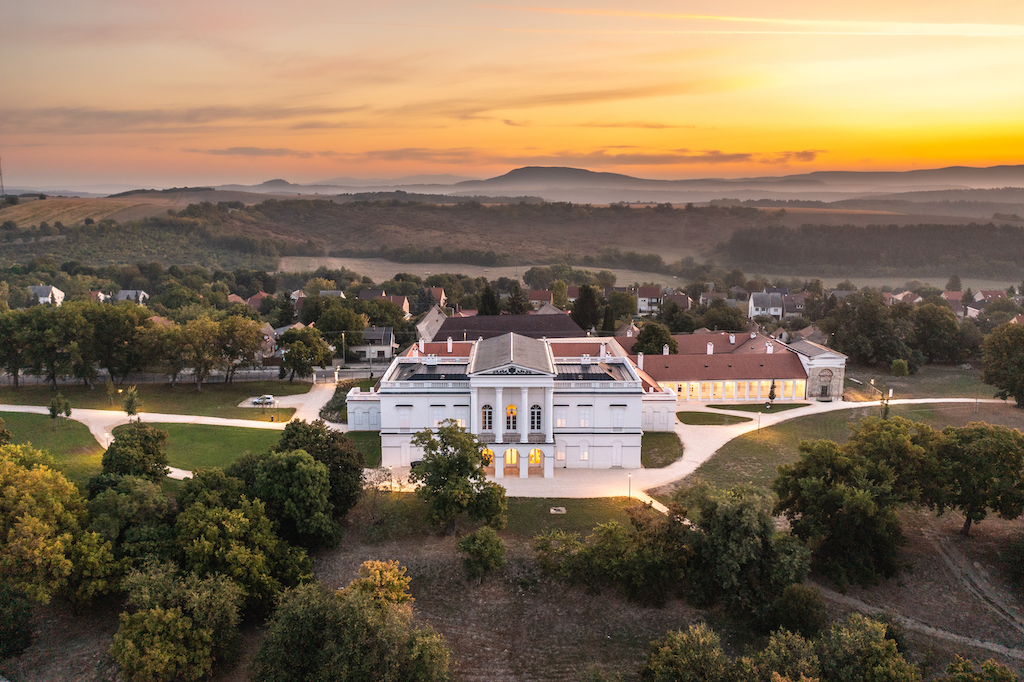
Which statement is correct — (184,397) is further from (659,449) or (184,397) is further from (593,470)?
(659,449)

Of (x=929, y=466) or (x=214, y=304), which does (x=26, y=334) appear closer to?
(x=214, y=304)

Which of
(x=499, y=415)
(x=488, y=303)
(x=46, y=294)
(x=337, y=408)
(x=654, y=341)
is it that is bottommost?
(x=337, y=408)

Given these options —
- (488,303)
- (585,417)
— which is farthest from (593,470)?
(488,303)

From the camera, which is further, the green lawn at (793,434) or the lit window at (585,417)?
the lit window at (585,417)

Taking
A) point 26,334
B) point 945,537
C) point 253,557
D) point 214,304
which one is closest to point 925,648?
point 945,537

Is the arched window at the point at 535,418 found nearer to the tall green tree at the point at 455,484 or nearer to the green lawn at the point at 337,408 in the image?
the tall green tree at the point at 455,484

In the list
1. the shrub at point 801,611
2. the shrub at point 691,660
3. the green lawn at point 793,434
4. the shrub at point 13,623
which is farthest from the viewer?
the green lawn at point 793,434

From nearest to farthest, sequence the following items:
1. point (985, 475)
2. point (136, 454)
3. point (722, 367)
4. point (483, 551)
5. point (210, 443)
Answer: point (483, 551) → point (985, 475) → point (136, 454) → point (210, 443) → point (722, 367)

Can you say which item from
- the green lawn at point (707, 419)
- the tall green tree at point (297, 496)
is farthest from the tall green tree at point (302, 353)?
the green lawn at point (707, 419)
